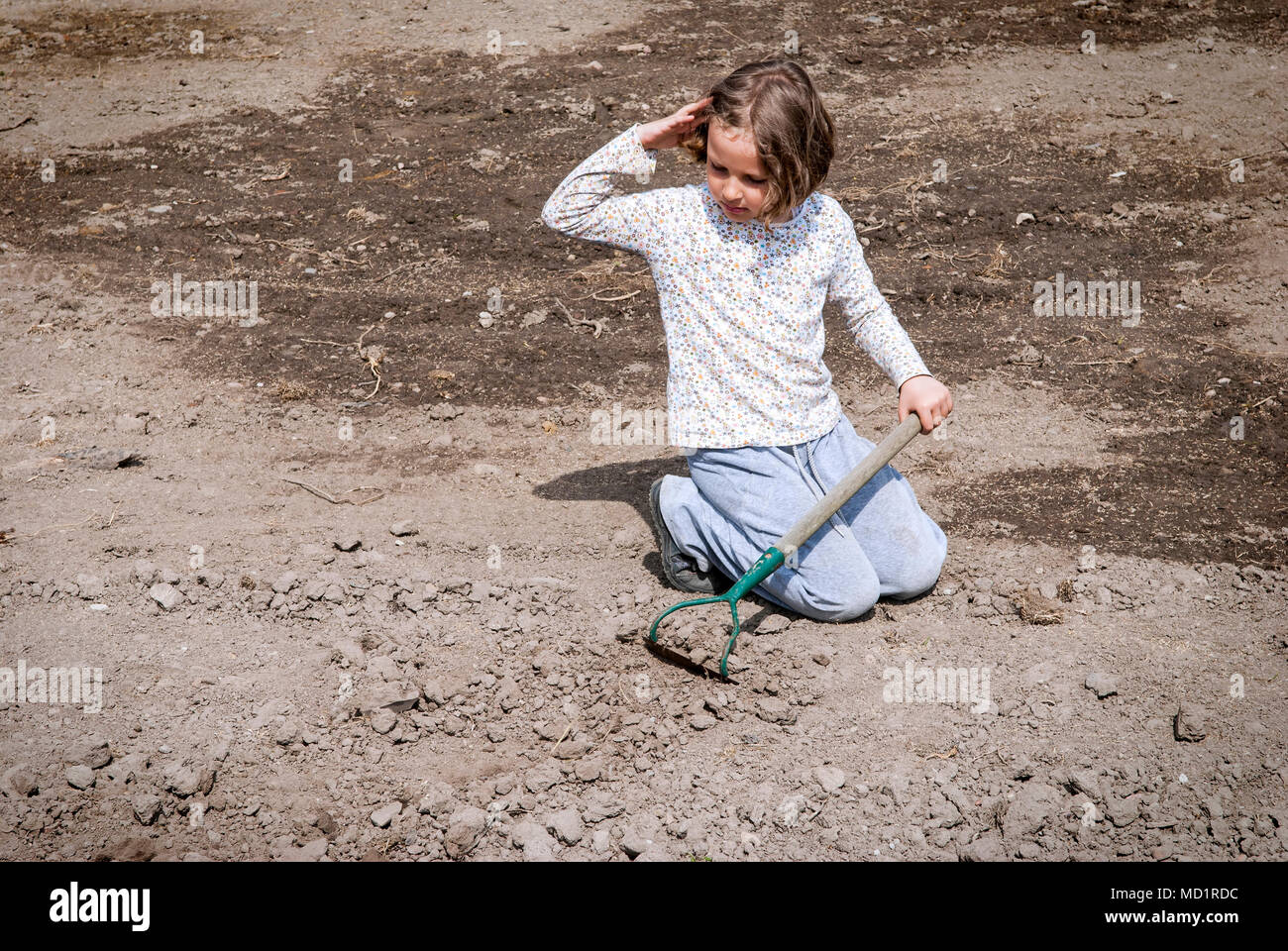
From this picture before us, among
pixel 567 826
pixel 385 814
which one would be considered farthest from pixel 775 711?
pixel 385 814

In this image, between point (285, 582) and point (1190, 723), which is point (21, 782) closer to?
point (285, 582)

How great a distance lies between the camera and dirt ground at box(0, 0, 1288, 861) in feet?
8.03

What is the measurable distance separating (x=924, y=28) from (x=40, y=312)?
16.7 ft

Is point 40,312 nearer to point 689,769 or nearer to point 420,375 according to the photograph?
point 420,375

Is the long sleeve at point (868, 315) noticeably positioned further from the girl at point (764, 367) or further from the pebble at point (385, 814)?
the pebble at point (385, 814)

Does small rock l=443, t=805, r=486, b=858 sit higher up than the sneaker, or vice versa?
the sneaker

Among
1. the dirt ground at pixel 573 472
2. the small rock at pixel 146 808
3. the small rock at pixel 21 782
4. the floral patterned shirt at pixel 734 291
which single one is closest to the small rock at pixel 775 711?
the dirt ground at pixel 573 472

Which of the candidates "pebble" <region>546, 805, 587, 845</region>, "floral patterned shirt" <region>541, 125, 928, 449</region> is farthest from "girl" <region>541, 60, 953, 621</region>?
"pebble" <region>546, 805, 587, 845</region>

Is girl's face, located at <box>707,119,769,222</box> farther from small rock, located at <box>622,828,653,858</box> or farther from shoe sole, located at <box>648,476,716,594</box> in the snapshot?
small rock, located at <box>622,828,653,858</box>

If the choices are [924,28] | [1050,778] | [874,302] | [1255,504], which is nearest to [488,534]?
[874,302]

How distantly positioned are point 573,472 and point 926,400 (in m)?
1.29

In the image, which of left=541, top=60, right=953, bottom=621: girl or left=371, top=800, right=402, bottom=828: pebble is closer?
left=371, top=800, right=402, bottom=828: pebble

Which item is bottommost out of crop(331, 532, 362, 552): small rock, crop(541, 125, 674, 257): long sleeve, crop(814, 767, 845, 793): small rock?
crop(814, 767, 845, 793): small rock

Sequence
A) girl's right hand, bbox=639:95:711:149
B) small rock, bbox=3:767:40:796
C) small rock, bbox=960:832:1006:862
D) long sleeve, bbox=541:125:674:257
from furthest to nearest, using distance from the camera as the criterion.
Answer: long sleeve, bbox=541:125:674:257
girl's right hand, bbox=639:95:711:149
small rock, bbox=3:767:40:796
small rock, bbox=960:832:1006:862
